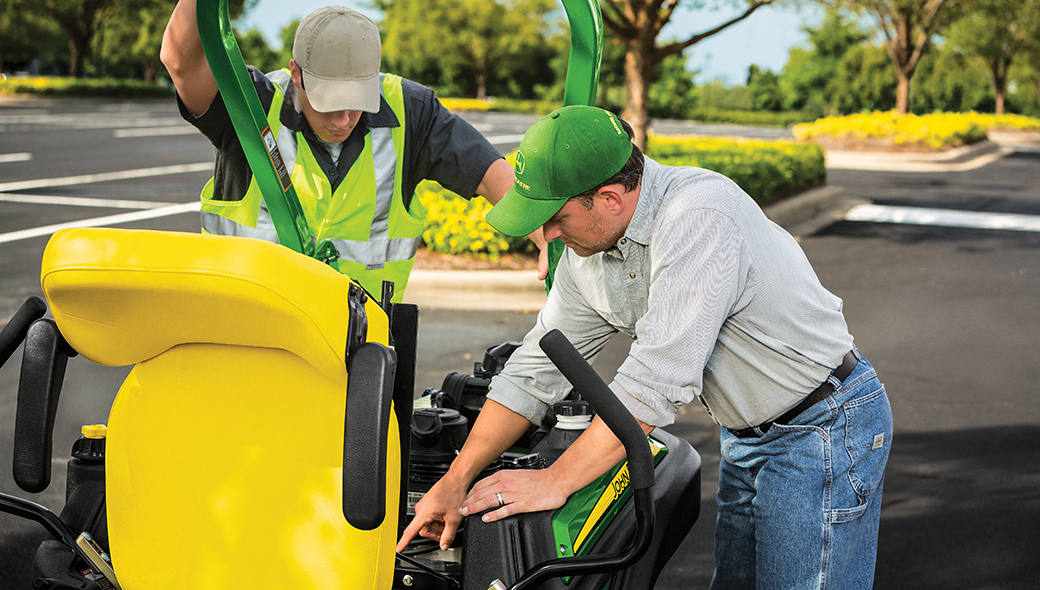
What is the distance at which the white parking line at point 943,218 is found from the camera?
12250 mm

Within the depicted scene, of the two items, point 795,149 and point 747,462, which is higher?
point 795,149

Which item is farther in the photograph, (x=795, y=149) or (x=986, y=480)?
(x=795, y=149)

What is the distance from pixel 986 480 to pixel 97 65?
56.9 meters

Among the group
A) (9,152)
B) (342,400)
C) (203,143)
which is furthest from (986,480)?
(203,143)

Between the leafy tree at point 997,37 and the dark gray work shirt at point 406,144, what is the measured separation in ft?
107

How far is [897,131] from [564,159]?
2284 centimetres

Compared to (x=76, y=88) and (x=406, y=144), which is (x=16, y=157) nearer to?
(x=406, y=144)

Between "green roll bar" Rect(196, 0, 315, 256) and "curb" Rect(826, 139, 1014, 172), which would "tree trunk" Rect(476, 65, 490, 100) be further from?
"green roll bar" Rect(196, 0, 315, 256)

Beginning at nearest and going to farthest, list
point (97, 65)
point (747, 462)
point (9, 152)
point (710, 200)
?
point (710, 200) < point (747, 462) < point (9, 152) < point (97, 65)

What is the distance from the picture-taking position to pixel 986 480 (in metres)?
4.46

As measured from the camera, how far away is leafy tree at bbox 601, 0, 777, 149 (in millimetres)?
10617

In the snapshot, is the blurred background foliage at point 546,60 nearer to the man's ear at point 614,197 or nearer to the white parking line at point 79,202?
the white parking line at point 79,202

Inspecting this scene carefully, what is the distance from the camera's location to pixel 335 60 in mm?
2684

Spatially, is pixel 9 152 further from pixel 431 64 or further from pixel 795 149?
pixel 431 64
